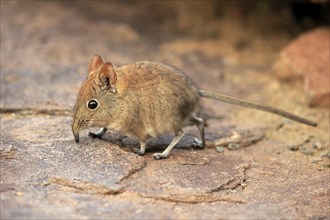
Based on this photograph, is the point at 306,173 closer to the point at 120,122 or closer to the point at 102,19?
the point at 120,122

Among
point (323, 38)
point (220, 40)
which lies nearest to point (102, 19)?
point (220, 40)

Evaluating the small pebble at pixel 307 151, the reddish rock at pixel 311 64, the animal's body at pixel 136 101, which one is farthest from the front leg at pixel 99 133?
the reddish rock at pixel 311 64

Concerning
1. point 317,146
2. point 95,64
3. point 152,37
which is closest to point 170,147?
point 95,64

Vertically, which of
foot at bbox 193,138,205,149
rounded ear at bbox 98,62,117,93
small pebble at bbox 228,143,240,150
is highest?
rounded ear at bbox 98,62,117,93

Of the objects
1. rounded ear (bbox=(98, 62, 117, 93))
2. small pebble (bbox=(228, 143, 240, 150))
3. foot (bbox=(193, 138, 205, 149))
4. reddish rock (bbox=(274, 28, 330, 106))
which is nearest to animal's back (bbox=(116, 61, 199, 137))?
rounded ear (bbox=(98, 62, 117, 93))

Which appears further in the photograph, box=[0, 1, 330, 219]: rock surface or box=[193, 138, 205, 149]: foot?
box=[193, 138, 205, 149]: foot

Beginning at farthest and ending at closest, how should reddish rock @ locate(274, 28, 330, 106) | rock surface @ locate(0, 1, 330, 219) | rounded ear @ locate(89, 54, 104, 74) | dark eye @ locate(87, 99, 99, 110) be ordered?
reddish rock @ locate(274, 28, 330, 106), rounded ear @ locate(89, 54, 104, 74), dark eye @ locate(87, 99, 99, 110), rock surface @ locate(0, 1, 330, 219)

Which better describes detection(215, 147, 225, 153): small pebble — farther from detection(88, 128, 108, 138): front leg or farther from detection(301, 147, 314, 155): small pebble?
detection(88, 128, 108, 138): front leg
